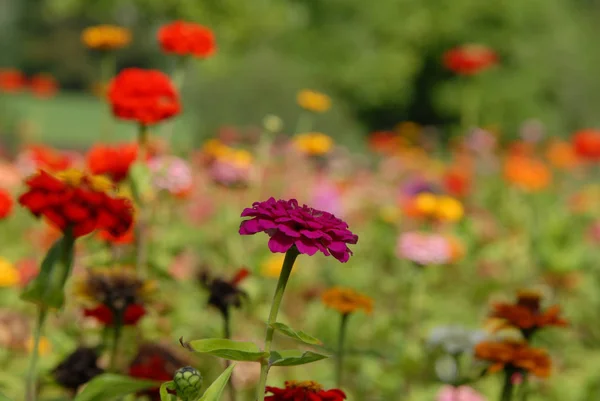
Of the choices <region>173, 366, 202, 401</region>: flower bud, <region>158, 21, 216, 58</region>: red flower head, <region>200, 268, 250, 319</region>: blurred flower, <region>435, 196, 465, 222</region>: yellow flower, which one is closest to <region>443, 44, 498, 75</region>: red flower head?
<region>435, 196, 465, 222</region>: yellow flower

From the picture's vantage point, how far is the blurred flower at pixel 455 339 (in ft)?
7.05

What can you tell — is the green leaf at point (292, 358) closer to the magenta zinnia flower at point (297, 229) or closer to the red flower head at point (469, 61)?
the magenta zinnia flower at point (297, 229)

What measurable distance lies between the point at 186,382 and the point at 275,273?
2.17 metres

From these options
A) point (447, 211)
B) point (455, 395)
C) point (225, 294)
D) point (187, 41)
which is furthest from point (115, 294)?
point (447, 211)

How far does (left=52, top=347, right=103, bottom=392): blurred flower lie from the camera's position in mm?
1753

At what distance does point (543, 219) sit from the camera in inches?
214

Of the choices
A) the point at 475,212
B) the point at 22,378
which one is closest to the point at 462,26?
the point at 475,212

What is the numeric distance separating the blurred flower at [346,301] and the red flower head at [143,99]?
69 cm

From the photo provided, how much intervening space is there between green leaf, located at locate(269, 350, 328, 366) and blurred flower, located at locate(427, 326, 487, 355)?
2.99 ft

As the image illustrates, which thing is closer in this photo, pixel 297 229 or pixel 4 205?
pixel 297 229

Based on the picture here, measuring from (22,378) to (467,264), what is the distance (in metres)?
2.75

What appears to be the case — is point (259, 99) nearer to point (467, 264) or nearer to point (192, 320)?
point (467, 264)

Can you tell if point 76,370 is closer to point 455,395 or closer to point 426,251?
point 455,395

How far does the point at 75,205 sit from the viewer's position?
147 cm
